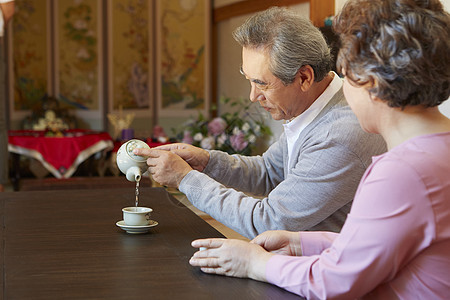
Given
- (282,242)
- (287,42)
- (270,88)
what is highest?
(287,42)

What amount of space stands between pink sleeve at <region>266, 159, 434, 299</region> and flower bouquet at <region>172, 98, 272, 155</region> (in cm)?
431

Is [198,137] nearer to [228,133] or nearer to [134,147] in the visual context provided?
[228,133]

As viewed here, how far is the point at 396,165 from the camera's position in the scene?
44.8 inches

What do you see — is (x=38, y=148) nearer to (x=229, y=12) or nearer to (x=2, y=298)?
(x=229, y=12)

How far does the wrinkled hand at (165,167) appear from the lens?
1.95m

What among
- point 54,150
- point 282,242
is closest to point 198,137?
point 54,150

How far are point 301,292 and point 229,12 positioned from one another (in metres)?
6.54

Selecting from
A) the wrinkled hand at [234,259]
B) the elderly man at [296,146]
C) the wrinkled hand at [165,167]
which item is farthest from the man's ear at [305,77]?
the wrinkled hand at [234,259]

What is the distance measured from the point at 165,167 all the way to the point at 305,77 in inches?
20.8

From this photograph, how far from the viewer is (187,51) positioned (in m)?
8.34

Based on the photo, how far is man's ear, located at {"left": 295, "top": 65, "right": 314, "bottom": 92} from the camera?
196 centimetres

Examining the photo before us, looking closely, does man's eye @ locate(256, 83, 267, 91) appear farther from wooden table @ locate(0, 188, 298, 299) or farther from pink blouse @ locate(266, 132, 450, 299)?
pink blouse @ locate(266, 132, 450, 299)

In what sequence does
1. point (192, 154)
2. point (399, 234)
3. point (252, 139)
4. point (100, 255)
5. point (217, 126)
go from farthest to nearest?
point (217, 126)
point (252, 139)
point (192, 154)
point (100, 255)
point (399, 234)

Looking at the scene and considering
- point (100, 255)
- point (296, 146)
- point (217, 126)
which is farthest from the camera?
point (217, 126)
